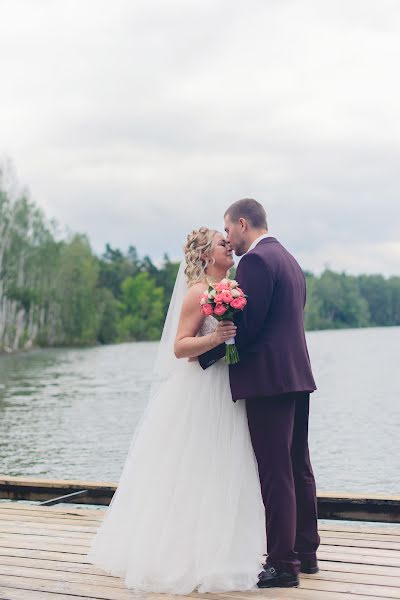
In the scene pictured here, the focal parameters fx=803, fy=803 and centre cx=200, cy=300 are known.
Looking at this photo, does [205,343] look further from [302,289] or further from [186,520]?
[186,520]

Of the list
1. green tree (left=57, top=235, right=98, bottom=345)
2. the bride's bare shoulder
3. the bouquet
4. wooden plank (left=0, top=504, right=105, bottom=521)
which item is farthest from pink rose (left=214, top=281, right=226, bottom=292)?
green tree (left=57, top=235, right=98, bottom=345)

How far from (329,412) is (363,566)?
21917mm

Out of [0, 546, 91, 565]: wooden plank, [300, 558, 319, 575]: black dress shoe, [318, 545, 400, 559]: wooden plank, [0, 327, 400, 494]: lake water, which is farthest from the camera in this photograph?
[0, 327, 400, 494]: lake water

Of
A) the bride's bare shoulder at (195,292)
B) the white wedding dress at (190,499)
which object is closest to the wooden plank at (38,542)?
the white wedding dress at (190,499)

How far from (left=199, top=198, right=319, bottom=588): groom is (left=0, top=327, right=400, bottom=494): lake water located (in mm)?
10567

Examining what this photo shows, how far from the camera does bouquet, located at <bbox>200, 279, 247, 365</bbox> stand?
398 centimetres

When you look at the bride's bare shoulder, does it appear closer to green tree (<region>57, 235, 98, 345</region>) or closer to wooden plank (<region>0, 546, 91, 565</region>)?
wooden plank (<region>0, 546, 91, 565</region>)

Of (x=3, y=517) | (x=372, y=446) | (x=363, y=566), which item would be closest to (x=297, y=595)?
(x=363, y=566)

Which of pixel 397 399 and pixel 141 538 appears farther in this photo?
pixel 397 399

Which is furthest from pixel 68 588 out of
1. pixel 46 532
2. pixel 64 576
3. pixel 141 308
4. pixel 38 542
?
pixel 141 308

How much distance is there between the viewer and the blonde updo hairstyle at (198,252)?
442 centimetres

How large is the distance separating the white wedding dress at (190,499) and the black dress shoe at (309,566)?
0.79 ft

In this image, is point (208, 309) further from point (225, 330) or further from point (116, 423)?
point (116, 423)

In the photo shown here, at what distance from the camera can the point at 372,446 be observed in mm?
19250
